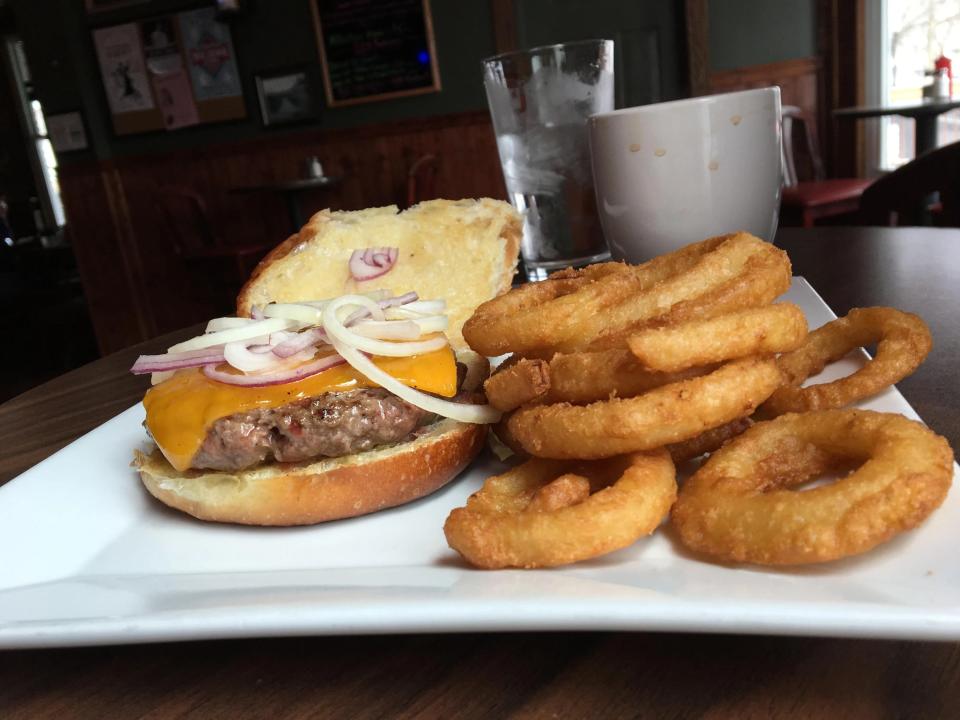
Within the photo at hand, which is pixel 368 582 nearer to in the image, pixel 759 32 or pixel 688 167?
pixel 688 167

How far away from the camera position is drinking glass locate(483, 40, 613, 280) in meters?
2.02

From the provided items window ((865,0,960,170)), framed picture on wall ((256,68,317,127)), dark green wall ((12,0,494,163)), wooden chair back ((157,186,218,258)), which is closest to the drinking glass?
dark green wall ((12,0,494,163))

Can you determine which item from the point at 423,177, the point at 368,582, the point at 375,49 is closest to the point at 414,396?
the point at 368,582

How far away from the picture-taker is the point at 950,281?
1.70m

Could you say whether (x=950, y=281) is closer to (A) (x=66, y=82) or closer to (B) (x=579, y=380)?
(B) (x=579, y=380)

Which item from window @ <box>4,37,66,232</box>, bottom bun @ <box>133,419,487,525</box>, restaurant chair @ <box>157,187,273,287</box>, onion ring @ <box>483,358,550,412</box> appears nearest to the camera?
onion ring @ <box>483,358,550,412</box>

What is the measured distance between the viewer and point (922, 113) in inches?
209

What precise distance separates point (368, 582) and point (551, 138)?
4.86ft

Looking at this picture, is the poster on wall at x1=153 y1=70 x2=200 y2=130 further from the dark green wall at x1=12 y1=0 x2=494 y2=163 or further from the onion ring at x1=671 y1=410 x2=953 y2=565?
the onion ring at x1=671 y1=410 x2=953 y2=565

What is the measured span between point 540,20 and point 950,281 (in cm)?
600

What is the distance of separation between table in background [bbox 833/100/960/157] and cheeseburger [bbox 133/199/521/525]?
17.2ft

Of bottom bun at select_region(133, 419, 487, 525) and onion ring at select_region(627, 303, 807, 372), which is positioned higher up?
onion ring at select_region(627, 303, 807, 372)

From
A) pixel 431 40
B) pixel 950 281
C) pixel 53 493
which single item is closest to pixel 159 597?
pixel 53 493

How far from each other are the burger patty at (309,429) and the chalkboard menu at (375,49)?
662 cm
